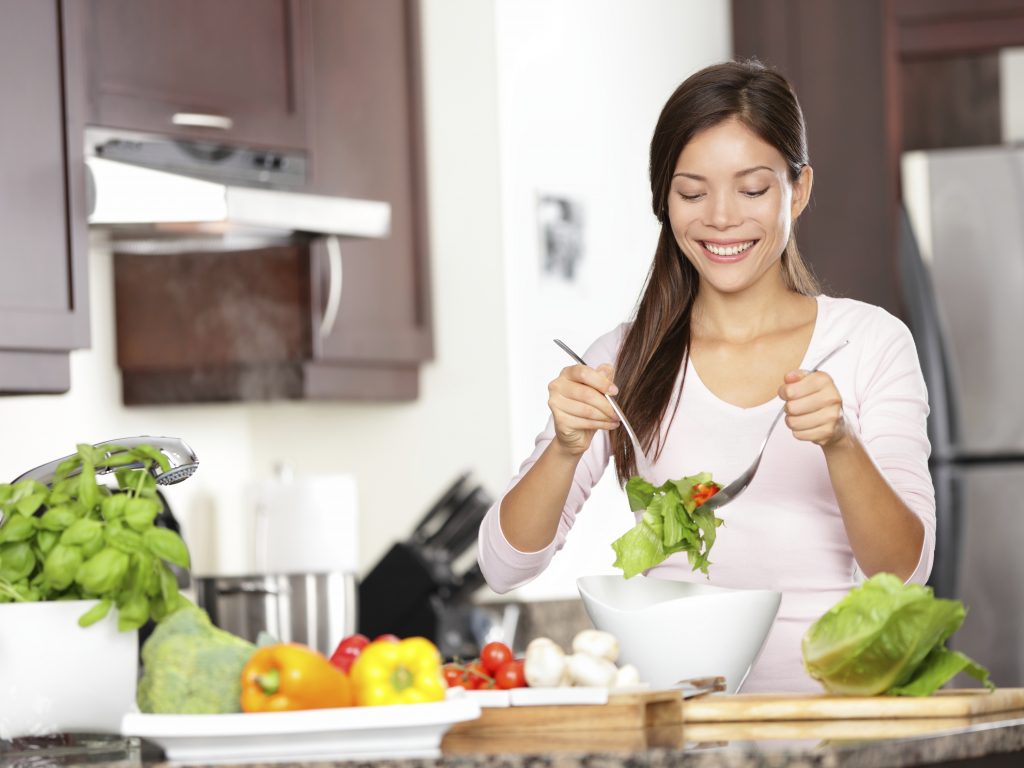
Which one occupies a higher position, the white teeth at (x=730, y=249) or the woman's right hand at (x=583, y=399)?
the white teeth at (x=730, y=249)

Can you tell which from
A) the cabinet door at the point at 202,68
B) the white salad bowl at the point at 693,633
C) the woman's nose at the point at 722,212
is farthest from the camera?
the cabinet door at the point at 202,68

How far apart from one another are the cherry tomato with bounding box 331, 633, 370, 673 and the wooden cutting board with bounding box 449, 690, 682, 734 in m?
0.12

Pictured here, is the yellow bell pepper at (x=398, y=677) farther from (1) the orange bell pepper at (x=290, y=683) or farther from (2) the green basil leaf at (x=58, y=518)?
(2) the green basil leaf at (x=58, y=518)

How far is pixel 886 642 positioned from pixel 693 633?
0.74 ft

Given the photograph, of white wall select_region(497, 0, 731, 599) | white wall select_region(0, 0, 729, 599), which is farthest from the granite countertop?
white wall select_region(497, 0, 731, 599)

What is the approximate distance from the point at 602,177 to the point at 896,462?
2.04 meters

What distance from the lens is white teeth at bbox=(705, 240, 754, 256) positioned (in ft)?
6.19

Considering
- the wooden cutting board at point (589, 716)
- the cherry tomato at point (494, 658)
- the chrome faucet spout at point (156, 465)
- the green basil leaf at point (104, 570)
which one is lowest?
the wooden cutting board at point (589, 716)

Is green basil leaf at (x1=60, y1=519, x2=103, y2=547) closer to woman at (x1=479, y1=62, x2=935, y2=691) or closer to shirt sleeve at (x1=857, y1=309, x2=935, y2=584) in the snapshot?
woman at (x1=479, y1=62, x2=935, y2=691)

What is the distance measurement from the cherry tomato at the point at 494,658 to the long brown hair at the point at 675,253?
1.69ft

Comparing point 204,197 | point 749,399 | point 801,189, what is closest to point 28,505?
point 749,399

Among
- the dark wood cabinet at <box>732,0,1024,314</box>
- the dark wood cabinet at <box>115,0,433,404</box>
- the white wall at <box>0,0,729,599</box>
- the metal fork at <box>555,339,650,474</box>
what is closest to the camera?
the metal fork at <box>555,339,650,474</box>

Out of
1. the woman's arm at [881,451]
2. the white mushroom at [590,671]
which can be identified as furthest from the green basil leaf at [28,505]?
the woman's arm at [881,451]

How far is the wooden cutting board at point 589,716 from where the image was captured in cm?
134
